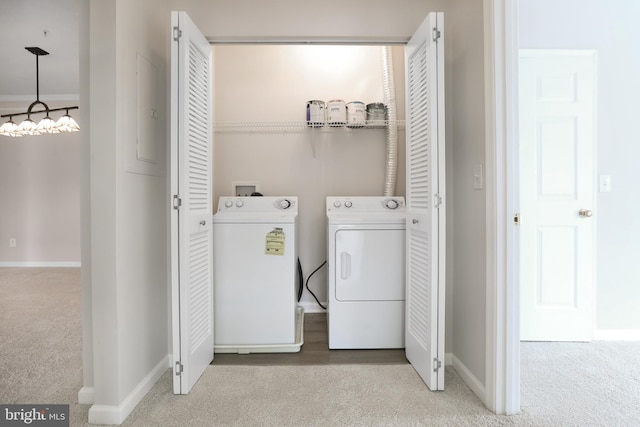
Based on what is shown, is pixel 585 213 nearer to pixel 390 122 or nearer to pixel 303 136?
pixel 390 122

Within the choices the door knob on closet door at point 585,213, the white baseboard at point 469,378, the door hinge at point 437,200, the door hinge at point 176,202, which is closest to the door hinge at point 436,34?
the door hinge at point 437,200

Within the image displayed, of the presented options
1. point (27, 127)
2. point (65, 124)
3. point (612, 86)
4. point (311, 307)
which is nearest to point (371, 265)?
point (311, 307)

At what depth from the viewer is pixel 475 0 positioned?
5.77 feet

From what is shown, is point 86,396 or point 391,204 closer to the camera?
point 86,396

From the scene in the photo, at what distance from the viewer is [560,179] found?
238cm

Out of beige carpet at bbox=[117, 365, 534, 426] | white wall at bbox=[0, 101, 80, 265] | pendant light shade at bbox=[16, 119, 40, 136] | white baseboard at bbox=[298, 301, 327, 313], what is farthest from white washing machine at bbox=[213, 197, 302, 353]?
white wall at bbox=[0, 101, 80, 265]

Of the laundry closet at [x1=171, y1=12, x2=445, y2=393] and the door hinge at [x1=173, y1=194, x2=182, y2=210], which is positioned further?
the laundry closet at [x1=171, y1=12, x2=445, y2=393]

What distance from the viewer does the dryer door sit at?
7.38 ft

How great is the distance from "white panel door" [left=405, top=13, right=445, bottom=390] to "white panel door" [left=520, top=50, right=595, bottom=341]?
93cm

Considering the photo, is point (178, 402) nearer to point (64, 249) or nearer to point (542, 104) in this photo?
point (542, 104)

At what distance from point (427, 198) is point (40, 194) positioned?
565 centimetres

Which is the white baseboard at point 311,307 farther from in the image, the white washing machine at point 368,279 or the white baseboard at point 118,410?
the white baseboard at point 118,410

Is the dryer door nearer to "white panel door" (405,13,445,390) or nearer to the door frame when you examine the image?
"white panel door" (405,13,445,390)

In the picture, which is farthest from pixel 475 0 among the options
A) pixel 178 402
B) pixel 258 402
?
pixel 178 402
